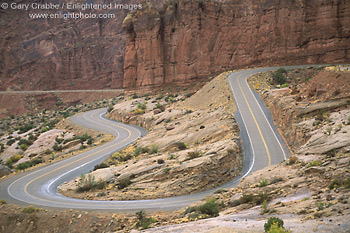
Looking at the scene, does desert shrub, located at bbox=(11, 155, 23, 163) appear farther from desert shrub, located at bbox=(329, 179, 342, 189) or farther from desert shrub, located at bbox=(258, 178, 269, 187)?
desert shrub, located at bbox=(329, 179, 342, 189)

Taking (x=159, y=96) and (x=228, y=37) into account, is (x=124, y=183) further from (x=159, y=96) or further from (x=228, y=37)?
(x=228, y=37)

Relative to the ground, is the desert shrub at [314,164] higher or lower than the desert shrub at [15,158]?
higher

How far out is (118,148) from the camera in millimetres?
37375

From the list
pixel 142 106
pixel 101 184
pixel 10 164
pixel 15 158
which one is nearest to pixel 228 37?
pixel 142 106

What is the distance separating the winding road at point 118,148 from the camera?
68.0 feet

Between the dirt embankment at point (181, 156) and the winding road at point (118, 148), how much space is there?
3.30 ft

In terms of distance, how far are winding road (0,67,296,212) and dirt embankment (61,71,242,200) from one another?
3.30ft

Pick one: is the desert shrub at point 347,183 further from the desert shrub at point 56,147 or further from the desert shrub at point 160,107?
the desert shrub at point 56,147

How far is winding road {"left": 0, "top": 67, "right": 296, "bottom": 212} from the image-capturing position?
816 inches

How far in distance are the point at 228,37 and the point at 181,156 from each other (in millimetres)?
35911

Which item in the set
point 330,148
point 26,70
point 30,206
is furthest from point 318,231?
point 26,70

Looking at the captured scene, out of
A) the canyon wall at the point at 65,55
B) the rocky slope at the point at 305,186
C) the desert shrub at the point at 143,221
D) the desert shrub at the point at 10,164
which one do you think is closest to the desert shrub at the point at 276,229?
the rocky slope at the point at 305,186

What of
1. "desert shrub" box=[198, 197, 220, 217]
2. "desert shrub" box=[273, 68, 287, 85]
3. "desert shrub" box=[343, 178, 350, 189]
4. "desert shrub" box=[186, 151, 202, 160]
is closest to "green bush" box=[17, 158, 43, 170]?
"desert shrub" box=[186, 151, 202, 160]

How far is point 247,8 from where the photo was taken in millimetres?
56406
